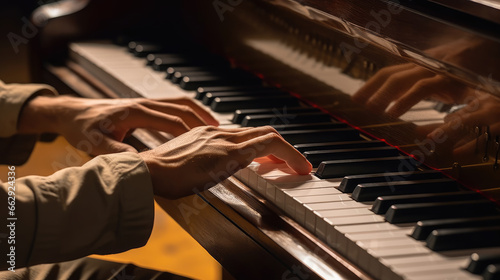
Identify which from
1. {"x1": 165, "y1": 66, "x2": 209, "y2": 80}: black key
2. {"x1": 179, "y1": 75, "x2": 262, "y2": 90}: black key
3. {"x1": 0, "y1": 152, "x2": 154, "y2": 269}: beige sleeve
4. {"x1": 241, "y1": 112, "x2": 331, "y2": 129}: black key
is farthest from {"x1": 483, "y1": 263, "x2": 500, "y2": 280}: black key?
{"x1": 165, "y1": 66, "x2": 209, "y2": 80}: black key

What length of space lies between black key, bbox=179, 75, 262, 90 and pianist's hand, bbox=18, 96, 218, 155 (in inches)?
8.2

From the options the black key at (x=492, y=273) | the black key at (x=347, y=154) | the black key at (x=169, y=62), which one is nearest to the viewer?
the black key at (x=492, y=273)

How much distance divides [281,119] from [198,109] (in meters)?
0.23

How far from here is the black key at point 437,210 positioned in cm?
117

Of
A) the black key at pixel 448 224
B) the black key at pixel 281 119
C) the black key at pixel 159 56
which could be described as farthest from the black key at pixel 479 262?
the black key at pixel 159 56

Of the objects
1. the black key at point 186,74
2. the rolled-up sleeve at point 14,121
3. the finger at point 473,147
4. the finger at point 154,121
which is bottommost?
the rolled-up sleeve at point 14,121

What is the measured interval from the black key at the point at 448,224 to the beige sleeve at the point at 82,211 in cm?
50

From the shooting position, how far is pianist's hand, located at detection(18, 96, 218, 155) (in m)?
1.61

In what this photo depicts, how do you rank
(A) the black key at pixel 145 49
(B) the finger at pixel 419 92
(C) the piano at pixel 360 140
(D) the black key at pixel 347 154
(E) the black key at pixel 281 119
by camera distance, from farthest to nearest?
1. (A) the black key at pixel 145 49
2. (E) the black key at pixel 281 119
3. (D) the black key at pixel 347 154
4. (B) the finger at pixel 419 92
5. (C) the piano at pixel 360 140

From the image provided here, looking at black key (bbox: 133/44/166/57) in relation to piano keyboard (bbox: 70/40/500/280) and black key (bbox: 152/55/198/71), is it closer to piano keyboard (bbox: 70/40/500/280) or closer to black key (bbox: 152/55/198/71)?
black key (bbox: 152/55/198/71)

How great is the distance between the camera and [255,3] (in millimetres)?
1957

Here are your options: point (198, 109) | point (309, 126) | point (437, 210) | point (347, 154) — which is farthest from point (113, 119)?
point (437, 210)

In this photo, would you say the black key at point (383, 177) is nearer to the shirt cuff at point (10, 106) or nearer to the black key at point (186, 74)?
the black key at point (186, 74)

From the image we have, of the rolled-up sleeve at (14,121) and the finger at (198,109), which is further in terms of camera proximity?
the rolled-up sleeve at (14,121)
